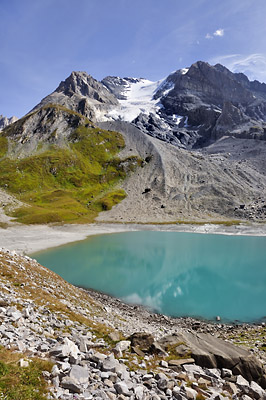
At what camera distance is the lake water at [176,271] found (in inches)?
1601

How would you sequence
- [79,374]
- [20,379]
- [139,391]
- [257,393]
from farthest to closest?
[257,393]
[79,374]
[139,391]
[20,379]

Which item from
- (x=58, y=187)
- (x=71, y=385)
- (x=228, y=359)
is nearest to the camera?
(x=71, y=385)

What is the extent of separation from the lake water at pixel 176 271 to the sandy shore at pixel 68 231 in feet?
27.9

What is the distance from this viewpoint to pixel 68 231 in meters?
111

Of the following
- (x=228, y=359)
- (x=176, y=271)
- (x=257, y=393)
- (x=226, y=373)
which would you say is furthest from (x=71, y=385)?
(x=176, y=271)

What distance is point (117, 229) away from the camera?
117 metres

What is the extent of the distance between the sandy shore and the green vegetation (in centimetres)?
6835

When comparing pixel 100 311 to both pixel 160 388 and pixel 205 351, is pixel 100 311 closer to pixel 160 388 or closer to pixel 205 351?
pixel 205 351

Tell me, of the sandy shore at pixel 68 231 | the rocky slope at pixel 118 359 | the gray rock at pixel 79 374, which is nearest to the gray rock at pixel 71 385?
the rocky slope at pixel 118 359

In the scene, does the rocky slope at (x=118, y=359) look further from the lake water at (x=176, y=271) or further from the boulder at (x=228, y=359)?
the lake water at (x=176, y=271)

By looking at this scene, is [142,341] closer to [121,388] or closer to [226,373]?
[226,373]

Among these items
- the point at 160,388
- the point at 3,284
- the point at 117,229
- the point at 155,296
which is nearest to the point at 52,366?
the point at 160,388

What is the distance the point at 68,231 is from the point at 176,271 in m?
65.3

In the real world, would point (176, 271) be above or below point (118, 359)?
below
